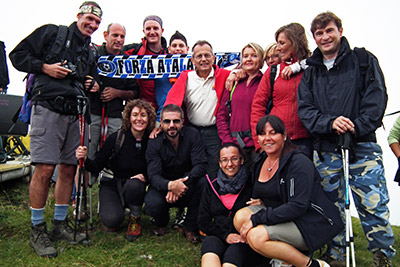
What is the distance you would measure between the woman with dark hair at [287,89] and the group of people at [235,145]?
0.01 meters

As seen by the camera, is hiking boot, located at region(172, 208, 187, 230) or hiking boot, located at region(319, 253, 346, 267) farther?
hiking boot, located at region(172, 208, 187, 230)

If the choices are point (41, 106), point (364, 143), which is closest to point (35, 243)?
point (41, 106)

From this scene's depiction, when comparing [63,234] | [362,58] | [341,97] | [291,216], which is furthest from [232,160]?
[63,234]

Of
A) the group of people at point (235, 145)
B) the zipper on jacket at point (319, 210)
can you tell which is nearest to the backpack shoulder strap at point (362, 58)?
the group of people at point (235, 145)

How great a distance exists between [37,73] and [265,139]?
306 centimetres

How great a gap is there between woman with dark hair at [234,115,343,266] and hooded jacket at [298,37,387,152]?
43cm

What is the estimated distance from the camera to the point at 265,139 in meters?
3.82

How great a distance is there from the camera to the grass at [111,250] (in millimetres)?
4141

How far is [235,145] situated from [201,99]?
1.33 m

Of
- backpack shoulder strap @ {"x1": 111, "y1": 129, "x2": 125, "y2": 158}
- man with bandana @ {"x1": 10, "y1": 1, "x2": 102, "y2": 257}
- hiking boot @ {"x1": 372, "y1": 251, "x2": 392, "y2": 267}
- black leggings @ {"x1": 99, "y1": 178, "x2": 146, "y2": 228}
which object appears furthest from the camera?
backpack shoulder strap @ {"x1": 111, "y1": 129, "x2": 125, "y2": 158}

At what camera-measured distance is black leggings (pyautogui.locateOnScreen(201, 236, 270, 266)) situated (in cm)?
359

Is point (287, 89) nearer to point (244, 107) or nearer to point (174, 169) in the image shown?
point (244, 107)

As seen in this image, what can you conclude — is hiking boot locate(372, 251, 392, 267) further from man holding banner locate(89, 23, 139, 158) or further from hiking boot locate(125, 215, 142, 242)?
man holding banner locate(89, 23, 139, 158)

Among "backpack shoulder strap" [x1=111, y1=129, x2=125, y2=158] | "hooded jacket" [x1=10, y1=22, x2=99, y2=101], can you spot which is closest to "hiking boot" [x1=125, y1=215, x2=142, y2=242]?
"backpack shoulder strap" [x1=111, y1=129, x2=125, y2=158]
